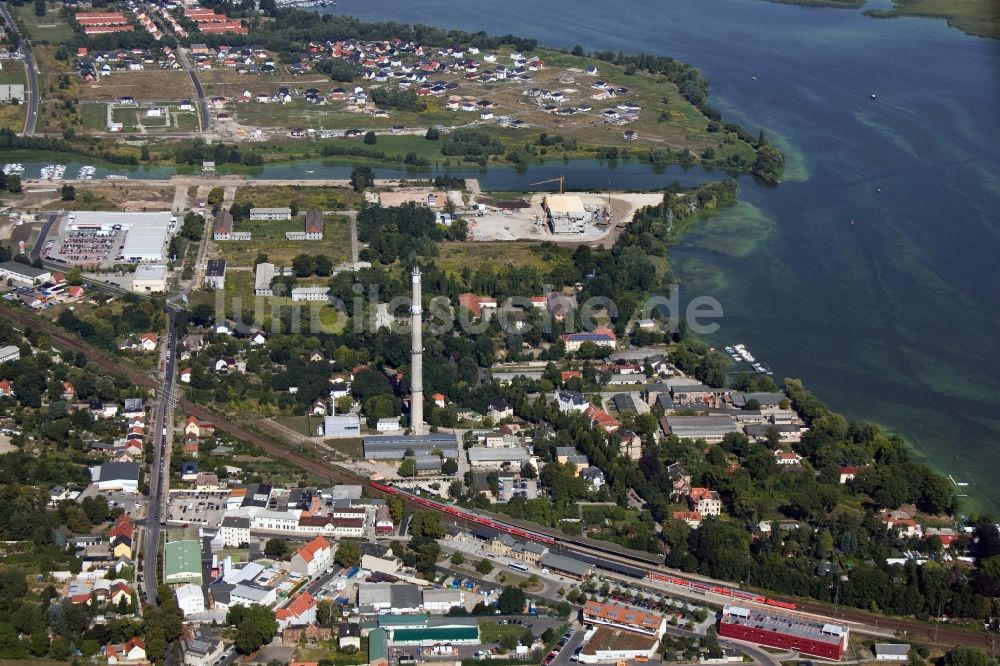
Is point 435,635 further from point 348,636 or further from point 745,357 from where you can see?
point 745,357

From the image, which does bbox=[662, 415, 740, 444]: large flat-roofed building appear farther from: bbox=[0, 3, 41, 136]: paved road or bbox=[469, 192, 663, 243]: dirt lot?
bbox=[0, 3, 41, 136]: paved road

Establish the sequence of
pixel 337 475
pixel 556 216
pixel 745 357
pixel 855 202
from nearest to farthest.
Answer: pixel 337 475 → pixel 745 357 → pixel 556 216 → pixel 855 202

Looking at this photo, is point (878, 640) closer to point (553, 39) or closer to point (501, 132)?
point (501, 132)

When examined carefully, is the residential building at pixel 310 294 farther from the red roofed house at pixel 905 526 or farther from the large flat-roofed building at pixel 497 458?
the red roofed house at pixel 905 526

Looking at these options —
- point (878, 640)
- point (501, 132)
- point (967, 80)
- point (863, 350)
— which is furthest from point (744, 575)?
point (967, 80)

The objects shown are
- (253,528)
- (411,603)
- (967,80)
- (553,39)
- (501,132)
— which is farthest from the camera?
(553,39)

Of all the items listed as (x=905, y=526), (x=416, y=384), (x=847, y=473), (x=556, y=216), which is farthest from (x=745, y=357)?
(x=556, y=216)
